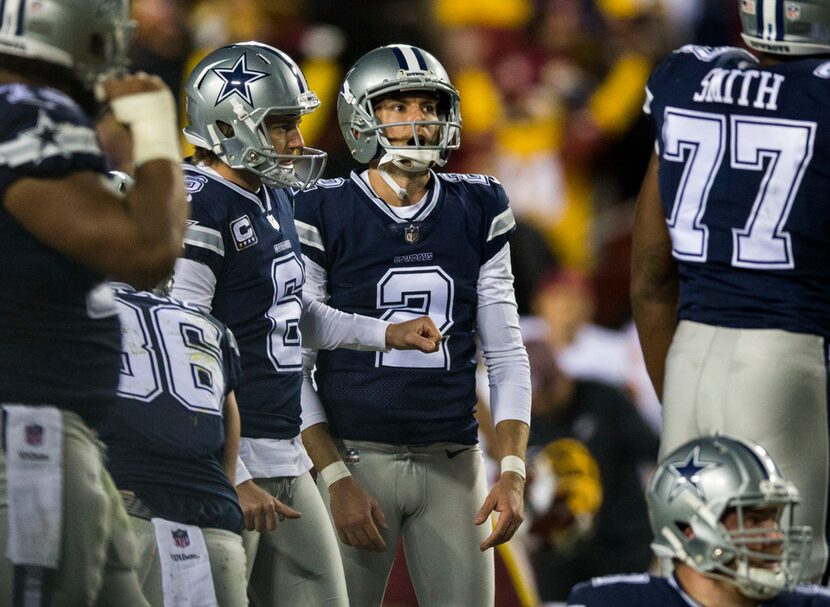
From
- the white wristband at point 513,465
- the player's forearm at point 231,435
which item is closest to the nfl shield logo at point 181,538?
the player's forearm at point 231,435

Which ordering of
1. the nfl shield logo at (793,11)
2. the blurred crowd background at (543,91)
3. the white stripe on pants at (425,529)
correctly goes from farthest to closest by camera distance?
the blurred crowd background at (543,91)
the white stripe on pants at (425,529)
the nfl shield logo at (793,11)

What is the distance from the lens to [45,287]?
2518mm

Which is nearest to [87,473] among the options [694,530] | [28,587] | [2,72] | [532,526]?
[28,587]

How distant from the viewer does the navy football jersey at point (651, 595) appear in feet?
8.77

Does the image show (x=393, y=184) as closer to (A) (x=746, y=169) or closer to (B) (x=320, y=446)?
(B) (x=320, y=446)

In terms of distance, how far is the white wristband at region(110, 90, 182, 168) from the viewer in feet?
8.29

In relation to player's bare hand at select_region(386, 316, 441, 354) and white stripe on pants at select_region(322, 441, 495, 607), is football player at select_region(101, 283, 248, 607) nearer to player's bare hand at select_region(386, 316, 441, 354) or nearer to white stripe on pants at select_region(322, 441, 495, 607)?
player's bare hand at select_region(386, 316, 441, 354)

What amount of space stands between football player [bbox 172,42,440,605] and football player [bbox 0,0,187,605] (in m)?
0.93

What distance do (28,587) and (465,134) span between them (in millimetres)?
6495

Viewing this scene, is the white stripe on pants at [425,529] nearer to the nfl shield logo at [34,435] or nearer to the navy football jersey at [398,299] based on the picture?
the navy football jersey at [398,299]

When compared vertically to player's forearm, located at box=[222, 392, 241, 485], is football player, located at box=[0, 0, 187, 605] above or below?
above

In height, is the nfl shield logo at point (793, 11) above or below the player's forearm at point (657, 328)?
above

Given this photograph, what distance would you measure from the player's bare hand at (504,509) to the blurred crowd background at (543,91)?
342 centimetres

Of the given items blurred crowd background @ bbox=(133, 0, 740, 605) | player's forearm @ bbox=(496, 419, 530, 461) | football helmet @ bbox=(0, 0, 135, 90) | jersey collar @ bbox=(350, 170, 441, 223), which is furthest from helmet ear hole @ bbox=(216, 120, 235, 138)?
blurred crowd background @ bbox=(133, 0, 740, 605)
